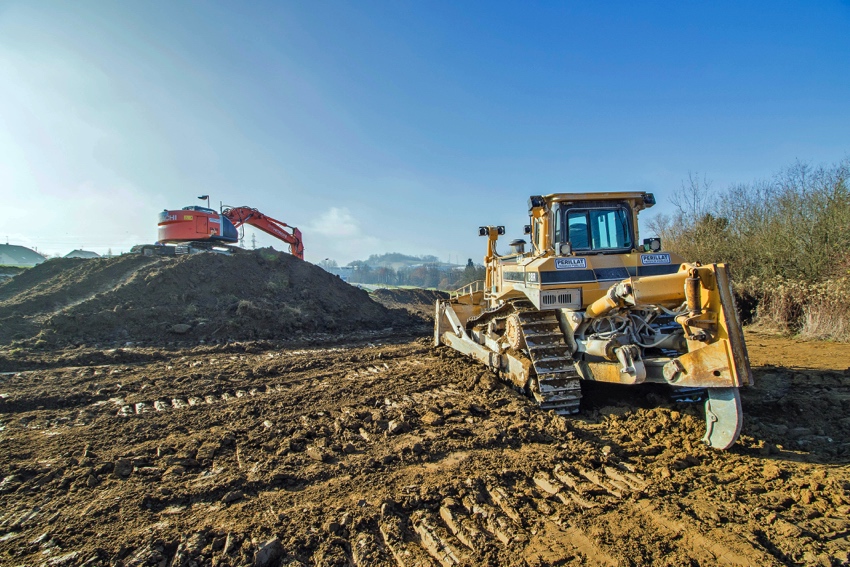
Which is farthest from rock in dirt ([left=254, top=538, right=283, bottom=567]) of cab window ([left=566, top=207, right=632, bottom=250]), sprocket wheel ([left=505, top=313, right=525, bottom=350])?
cab window ([left=566, top=207, right=632, bottom=250])

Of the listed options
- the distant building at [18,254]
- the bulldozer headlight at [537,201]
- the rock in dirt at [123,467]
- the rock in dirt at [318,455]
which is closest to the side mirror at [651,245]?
the bulldozer headlight at [537,201]

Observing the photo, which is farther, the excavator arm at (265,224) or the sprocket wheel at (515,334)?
the excavator arm at (265,224)

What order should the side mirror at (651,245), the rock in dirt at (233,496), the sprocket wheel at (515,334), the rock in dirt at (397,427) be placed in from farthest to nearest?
the side mirror at (651,245) < the sprocket wheel at (515,334) < the rock in dirt at (397,427) < the rock in dirt at (233,496)

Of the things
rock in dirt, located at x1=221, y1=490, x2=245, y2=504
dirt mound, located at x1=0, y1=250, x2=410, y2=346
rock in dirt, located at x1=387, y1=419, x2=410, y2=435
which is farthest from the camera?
dirt mound, located at x1=0, y1=250, x2=410, y2=346

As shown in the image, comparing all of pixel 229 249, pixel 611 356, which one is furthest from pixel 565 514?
pixel 229 249

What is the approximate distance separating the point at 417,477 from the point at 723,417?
2714 mm

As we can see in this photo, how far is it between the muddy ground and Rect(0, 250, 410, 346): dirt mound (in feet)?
17.0

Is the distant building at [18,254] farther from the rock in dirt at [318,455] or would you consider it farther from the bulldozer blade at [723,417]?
the bulldozer blade at [723,417]

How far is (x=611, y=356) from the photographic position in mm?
4406

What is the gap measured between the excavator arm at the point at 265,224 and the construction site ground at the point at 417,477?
37.8ft

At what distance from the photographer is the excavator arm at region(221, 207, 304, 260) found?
55.8ft

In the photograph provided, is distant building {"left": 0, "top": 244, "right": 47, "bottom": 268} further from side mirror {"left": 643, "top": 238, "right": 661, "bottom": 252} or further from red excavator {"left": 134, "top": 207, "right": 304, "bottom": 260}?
side mirror {"left": 643, "top": 238, "right": 661, "bottom": 252}

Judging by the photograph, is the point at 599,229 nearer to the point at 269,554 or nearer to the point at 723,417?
the point at 723,417

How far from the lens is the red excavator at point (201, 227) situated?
51.4 feet
